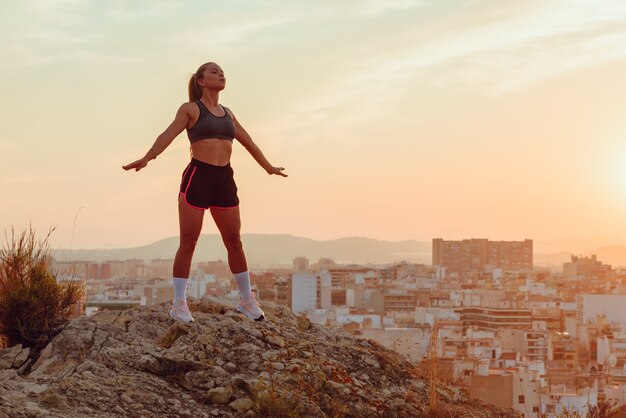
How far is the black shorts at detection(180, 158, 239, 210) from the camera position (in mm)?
6895

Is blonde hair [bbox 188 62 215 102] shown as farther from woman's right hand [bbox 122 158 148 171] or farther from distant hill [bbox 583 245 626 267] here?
distant hill [bbox 583 245 626 267]

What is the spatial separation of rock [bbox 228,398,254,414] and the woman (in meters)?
1.01

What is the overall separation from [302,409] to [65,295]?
2.09 meters

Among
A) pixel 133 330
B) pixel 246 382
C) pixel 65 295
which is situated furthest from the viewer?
pixel 65 295

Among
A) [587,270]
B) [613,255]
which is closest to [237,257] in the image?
[587,270]

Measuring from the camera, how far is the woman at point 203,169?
22.6 feet

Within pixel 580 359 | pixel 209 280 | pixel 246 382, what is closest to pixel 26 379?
pixel 246 382

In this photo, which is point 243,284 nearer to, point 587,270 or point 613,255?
point 587,270

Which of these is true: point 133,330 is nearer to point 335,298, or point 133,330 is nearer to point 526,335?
point 526,335

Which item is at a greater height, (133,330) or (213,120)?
(213,120)

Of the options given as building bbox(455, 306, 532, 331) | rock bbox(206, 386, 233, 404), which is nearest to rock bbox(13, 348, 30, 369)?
rock bbox(206, 386, 233, 404)

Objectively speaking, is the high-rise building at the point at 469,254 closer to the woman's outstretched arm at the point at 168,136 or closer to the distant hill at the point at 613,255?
the distant hill at the point at 613,255

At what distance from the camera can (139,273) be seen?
146750 millimetres

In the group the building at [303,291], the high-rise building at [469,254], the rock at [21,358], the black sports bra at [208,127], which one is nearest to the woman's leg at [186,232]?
the black sports bra at [208,127]
